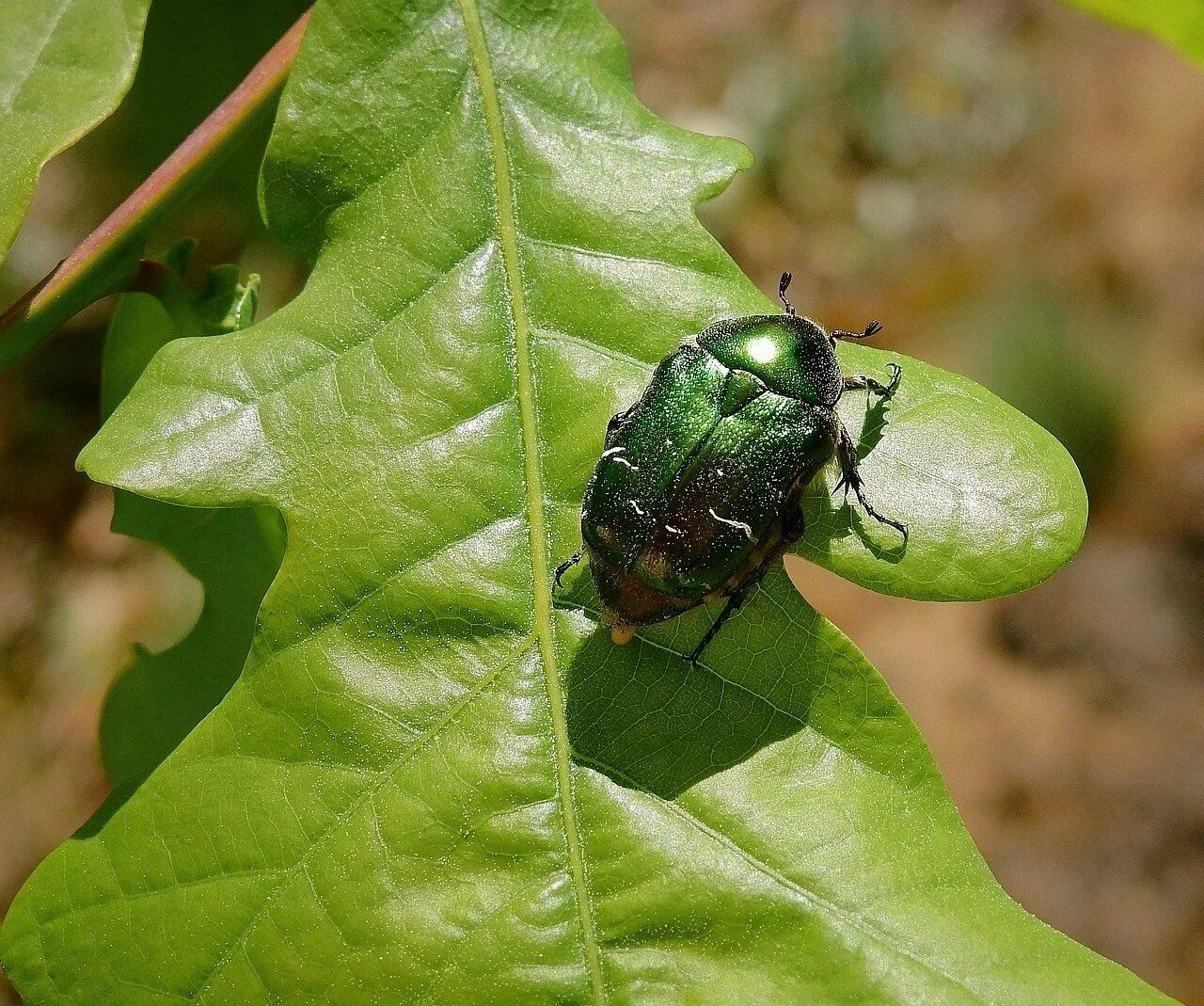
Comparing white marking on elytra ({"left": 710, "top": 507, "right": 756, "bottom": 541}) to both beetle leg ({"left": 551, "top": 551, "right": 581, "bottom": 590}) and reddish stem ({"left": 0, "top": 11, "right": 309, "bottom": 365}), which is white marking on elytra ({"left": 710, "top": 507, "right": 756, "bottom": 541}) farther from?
reddish stem ({"left": 0, "top": 11, "right": 309, "bottom": 365})

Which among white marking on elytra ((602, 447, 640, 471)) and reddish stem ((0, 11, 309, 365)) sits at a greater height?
reddish stem ((0, 11, 309, 365))

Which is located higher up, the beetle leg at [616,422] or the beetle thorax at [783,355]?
the beetle leg at [616,422]

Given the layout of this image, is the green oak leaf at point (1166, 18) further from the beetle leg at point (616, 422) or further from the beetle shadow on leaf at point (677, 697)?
the beetle shadow on leaf at point (677, 697)

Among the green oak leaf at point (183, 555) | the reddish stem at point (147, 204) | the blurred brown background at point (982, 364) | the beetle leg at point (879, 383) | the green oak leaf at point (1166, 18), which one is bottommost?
the blurred brown background at point (982, 364)

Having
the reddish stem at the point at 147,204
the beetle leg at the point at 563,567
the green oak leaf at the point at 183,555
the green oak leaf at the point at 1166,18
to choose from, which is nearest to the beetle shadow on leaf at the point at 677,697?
the beetle leg at the point at 563,567

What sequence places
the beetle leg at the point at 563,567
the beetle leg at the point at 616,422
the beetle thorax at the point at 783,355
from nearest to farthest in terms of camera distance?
the beetle leg at the point at 563,567 → the beetle leg at the point at 616,422 → the beetle thorax at the point at 783,355

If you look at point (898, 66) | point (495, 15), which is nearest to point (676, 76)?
point (898, 66)

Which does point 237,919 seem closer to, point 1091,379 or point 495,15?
point 495,15

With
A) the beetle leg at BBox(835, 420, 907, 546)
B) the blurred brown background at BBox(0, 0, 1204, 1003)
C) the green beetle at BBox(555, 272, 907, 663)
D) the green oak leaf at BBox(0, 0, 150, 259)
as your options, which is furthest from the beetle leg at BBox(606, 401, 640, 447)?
the blurred brown background at BBox(0, 0, 1204, 1003)

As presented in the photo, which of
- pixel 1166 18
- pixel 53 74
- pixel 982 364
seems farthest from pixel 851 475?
pixel 982 364
